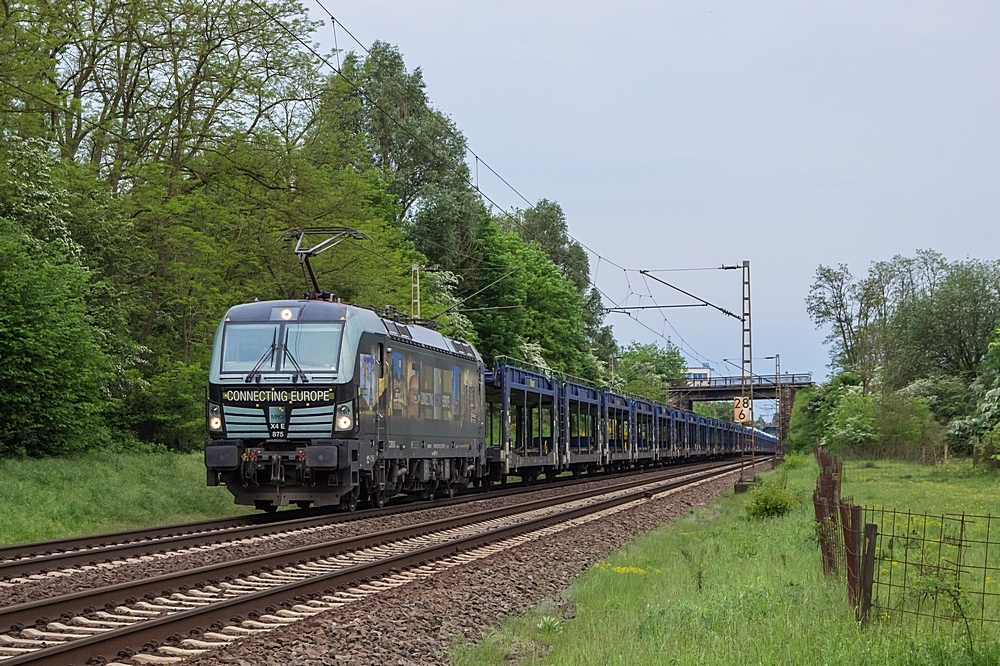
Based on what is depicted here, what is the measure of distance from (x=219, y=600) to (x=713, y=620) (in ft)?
14.6

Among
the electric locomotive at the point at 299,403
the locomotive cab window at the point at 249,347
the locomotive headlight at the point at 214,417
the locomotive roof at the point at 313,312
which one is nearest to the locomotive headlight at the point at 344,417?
the electric locomotive at the point at 299,403

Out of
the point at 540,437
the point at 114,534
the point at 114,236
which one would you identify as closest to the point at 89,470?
the point at 114,534

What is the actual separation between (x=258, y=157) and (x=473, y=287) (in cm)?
3230

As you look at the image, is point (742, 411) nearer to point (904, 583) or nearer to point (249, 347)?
point (249, 347)

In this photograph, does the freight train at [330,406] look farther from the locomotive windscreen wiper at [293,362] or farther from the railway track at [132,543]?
the railway track at [132,543]

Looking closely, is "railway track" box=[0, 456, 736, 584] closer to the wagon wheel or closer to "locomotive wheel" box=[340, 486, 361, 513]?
"locomotive wheel" box=[340, 486, 361, 513]

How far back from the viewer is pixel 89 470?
2206 centimetres

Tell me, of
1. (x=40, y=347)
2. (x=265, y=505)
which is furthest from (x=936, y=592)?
→ (x=40, y=347)

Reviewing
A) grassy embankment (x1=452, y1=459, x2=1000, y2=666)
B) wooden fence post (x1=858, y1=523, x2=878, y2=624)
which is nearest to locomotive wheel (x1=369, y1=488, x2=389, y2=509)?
grassy embankment (x1=452, y1=459, x2=1000, y2=666)

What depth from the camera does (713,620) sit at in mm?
8977

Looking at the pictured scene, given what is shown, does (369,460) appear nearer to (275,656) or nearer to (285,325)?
(285,325)

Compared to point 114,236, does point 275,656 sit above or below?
below

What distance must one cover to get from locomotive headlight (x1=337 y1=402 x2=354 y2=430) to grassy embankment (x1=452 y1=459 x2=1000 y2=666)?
209 inches

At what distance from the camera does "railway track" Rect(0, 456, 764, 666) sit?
791cm
